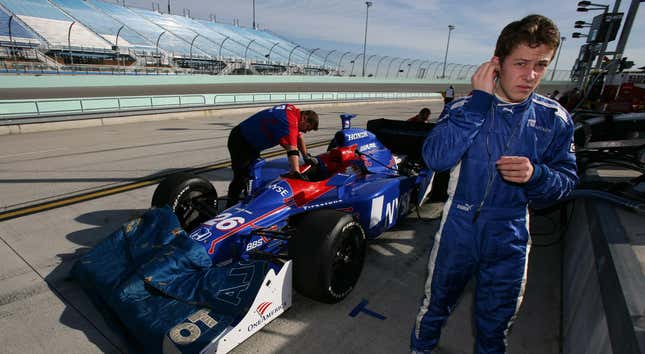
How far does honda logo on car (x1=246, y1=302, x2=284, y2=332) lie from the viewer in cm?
238

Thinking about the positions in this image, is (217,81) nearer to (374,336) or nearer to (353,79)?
(353,79)

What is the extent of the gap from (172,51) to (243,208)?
66441 mm

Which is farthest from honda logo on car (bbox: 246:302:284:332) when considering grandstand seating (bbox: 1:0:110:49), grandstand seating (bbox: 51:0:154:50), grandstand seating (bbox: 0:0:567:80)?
grandstand seating (bbox: 51:0:154:50)

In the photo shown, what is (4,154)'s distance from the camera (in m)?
7.43

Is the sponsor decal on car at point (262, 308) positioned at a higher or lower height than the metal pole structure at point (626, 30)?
lower

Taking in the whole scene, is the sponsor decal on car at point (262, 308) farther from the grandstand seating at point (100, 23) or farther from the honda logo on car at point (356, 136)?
the grandstand seating at point (100, 23)

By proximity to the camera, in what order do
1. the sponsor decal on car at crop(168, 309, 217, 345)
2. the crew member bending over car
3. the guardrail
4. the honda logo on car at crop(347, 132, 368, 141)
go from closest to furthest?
the sponsor decal on car at crop(168, 309, 217, 345)
the crew member bending over car
the honda logo on car at crop(347, 132, 368, 141)
the guardrail

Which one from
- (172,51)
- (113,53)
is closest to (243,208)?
(113,53)

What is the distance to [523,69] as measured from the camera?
1.72 metres

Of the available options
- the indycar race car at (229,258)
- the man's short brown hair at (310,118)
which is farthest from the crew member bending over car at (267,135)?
the indycar race car at (229,258)

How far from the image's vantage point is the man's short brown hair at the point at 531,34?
5.47ft

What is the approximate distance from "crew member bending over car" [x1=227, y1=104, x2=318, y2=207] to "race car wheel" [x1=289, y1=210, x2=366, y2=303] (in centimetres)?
97

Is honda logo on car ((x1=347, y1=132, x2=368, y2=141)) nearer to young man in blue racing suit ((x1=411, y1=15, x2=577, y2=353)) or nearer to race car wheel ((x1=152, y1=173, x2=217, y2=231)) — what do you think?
race car wheel ((x1=152, y1=173, x2=217, y2=231))

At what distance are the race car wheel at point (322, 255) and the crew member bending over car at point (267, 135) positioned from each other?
0.97m
